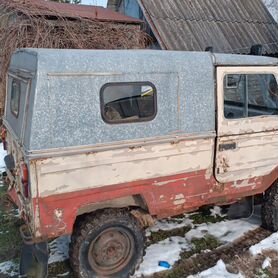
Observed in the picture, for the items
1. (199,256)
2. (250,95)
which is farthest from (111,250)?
(250,95)

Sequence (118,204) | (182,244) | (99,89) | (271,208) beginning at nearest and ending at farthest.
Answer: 1. (99,89)
2. (118,204)
3. (182,244)
4. (271,208)

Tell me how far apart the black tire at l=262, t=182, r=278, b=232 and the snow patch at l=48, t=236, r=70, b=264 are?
104 inches

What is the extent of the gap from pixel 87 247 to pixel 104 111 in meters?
1.37

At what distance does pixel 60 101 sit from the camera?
2.98 metres

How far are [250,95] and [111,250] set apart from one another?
2.42 meters

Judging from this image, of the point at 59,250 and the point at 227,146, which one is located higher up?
the point at 227,146

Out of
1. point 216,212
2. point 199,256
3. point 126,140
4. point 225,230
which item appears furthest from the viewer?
point 216,212

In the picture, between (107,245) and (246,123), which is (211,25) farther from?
(107,245)

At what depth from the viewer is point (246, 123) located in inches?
154

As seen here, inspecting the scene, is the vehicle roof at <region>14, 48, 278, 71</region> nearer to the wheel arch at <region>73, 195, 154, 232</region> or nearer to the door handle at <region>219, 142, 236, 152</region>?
the door handle at <region>219, 142, 236, 152</region>

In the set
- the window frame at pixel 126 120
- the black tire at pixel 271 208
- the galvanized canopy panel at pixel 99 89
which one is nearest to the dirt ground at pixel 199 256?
the black tire at pixel 271 208

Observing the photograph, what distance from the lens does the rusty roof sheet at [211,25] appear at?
32.2 feet

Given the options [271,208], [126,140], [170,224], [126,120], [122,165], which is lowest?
[170,224]

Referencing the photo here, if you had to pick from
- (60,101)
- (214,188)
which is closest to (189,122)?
(214,188)
